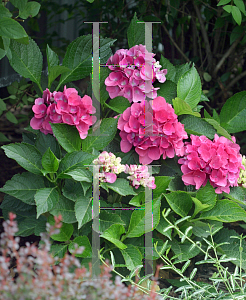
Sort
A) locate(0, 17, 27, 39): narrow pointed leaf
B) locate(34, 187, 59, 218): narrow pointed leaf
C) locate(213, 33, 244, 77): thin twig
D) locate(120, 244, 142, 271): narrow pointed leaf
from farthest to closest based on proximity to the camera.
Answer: locate(213, 33, 244, 77): thin twig, locate(120, 244, 142, 271): narrow pointed leaf, locate(34, 187, 59, 218): narrow pointed leaf, locate(0, 17, 27, 39): narrow pointed leaf

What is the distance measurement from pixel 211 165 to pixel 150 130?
0.25 meters

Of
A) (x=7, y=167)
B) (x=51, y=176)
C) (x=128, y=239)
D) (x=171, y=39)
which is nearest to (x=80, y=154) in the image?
(x=51, y=176)

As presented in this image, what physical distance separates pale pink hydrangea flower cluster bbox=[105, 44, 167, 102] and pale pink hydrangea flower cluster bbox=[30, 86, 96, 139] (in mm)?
131

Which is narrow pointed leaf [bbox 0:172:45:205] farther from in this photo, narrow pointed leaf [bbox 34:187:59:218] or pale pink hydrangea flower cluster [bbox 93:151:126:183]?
pale pink hydrangea flower cluster [bbox 93:151:126:183]

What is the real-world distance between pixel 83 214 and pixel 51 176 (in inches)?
7.4

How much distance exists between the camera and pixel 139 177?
47.8 inches

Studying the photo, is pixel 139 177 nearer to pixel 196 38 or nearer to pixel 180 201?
pixel 180 201

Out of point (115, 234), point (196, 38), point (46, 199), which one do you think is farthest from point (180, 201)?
point (196, 38)

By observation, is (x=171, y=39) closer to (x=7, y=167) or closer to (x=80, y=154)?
(x=7, y=167)

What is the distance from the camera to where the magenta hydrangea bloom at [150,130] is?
1211 millimetres

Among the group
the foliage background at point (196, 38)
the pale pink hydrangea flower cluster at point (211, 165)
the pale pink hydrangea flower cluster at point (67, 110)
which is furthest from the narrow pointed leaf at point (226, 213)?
the foliage background at point (196, 38)

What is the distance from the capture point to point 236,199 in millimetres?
1342

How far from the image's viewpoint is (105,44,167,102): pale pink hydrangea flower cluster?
1.26 m

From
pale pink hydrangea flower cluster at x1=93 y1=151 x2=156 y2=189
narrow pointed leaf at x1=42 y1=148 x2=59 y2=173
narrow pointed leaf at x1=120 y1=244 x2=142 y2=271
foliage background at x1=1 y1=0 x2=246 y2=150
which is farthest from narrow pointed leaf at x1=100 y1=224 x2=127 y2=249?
foliage background at x1=1 y1=0 x2=246 y2=150
